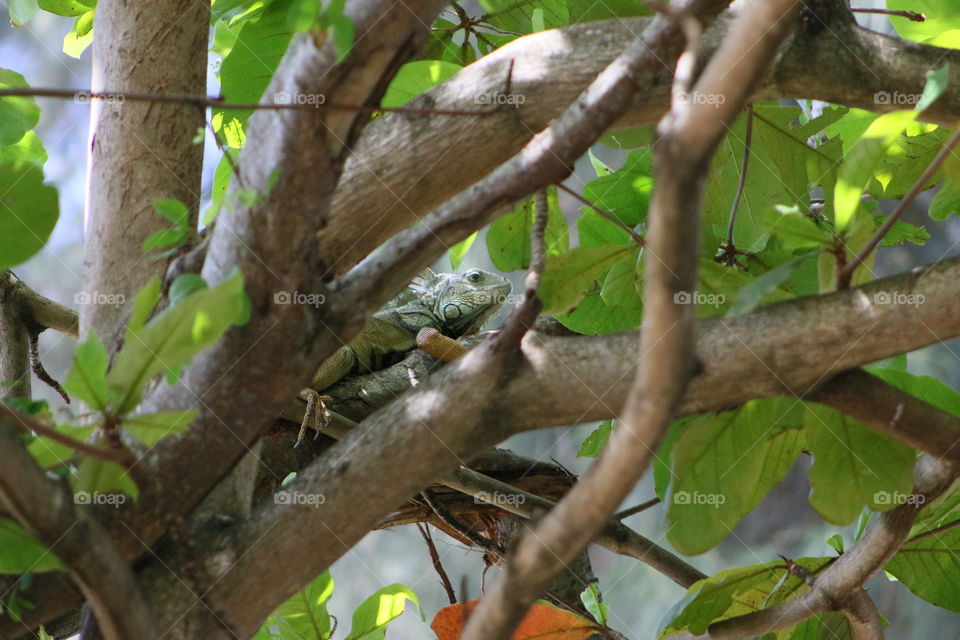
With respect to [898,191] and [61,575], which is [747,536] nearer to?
[898,191]

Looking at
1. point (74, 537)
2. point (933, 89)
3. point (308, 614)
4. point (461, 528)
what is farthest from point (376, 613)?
point (933, 89)

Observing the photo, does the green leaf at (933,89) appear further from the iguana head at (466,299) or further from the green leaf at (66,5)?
the iguana head at (466,299)

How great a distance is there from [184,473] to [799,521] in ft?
14.8

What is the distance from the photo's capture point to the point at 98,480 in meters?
0.85

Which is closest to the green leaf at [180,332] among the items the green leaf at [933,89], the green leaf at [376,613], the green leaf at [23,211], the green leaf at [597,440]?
the green leaf at [23,211]

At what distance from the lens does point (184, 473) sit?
946 mm

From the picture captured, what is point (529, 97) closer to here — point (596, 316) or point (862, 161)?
point (862, 161)

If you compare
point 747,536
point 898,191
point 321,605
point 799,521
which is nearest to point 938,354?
point 799,521

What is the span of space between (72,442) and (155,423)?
87mm

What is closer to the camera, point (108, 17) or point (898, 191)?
point (108, 17)

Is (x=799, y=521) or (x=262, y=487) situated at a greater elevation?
(x=262, y=487)

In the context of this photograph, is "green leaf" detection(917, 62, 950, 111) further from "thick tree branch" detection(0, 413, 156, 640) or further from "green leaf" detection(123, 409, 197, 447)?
"thick tree branch" detection(0, 413, 156, 640)

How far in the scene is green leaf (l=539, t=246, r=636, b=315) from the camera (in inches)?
43.0

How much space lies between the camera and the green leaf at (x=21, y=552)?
796 millimetres
